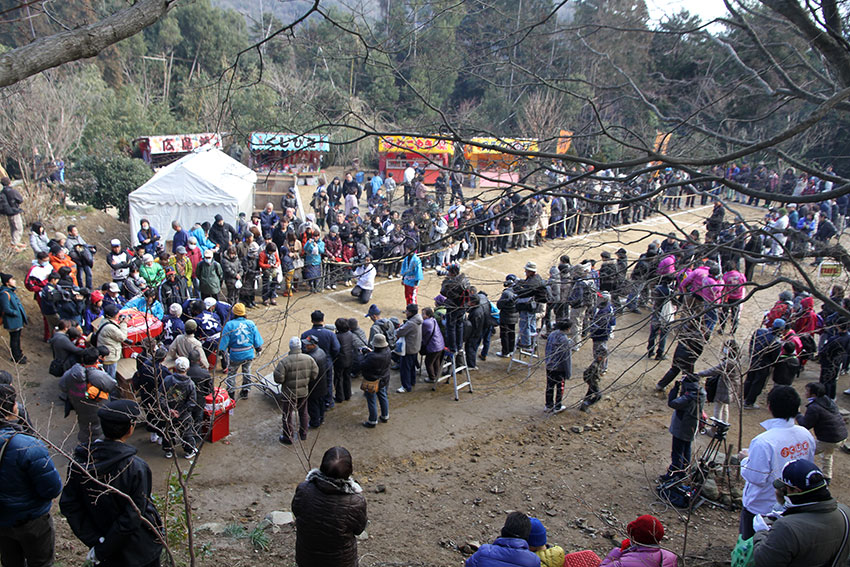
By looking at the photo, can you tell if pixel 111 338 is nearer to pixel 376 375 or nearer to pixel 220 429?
pixel 220 429

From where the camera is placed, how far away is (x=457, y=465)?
7.75 metres

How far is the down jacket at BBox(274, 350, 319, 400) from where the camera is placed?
7645mm

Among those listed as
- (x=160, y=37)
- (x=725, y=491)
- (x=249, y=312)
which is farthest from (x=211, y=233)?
(x=160, y=37)

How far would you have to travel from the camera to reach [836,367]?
9.02 meters

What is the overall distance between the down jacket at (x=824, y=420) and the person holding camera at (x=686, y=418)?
1.11 meters

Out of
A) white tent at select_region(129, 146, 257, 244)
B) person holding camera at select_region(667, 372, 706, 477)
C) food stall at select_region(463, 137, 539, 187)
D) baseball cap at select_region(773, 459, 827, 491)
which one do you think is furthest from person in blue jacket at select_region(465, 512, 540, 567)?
white tent at select_region(129, 146, 257, 244)

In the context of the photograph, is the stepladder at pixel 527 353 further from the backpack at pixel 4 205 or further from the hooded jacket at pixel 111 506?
the backpack at pixel 4 205

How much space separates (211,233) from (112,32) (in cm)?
1116

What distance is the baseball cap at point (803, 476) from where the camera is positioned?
3.47 metres

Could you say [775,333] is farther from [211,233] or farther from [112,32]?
[211,233]

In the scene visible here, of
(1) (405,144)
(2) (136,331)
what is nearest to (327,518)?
(2) (136,331)

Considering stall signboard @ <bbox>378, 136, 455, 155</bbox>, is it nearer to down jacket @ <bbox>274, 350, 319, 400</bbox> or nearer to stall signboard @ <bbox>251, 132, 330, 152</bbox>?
stall signboard @ <bbox>251, 132, 330, 152</bbox>

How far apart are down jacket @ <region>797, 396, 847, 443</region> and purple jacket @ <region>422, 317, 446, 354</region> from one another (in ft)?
16.3

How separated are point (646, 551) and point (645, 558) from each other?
5 cm
